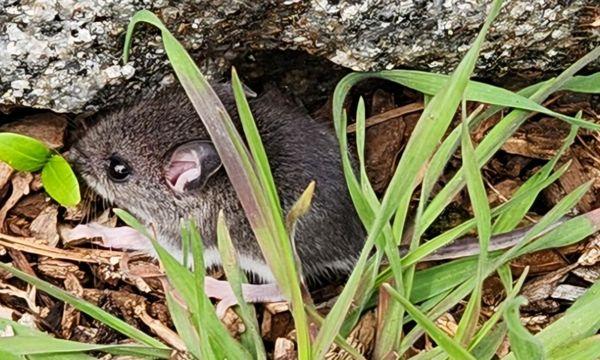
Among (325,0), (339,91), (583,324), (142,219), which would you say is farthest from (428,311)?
(142,219)

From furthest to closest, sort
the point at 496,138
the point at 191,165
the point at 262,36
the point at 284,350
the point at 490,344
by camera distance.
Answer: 1. the point at 191,165
2. the point at 262,36
3. the point at 496,138
4. the point at 284,350
5. the point at 490,344

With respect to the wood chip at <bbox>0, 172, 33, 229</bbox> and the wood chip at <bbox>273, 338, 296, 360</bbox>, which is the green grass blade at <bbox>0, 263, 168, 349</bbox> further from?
the wood chip at <bbox>0, 172, 33, 229</bbox>

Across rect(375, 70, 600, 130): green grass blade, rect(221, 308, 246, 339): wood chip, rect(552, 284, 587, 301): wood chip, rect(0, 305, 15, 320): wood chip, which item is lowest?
rect(0, 305, 15, 320): wood chip

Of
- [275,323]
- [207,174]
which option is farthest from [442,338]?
[207,174]

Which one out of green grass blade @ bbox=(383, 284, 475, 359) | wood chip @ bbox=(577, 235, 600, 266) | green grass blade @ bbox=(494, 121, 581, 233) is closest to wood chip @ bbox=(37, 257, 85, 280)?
green grass blade @ bbox=(383, 284, 475, 359)

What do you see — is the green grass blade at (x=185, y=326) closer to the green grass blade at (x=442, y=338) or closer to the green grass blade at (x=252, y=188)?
the green grass blade at (x=252, y=188)

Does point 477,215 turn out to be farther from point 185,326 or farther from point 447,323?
point 185,326
